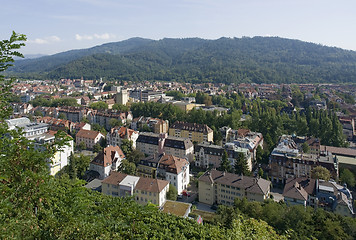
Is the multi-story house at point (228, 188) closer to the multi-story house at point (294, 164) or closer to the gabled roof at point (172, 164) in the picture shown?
the gabled roof at point (172, 164)

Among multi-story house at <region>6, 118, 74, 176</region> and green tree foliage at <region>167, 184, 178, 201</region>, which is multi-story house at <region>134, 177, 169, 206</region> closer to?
green tree foliage at <region>167, 184, 178, 201</region>

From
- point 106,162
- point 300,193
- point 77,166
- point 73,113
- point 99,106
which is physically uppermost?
point 99,106

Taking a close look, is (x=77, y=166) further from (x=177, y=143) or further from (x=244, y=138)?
(x=244, y=138)

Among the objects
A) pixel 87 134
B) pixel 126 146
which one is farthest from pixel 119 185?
pixel 87 134

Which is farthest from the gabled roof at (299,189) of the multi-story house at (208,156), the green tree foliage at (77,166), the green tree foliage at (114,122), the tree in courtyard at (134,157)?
the green tree foliage at (114,122)

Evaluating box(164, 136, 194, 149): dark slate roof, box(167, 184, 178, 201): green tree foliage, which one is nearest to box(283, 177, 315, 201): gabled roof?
box(167, 184, 178, 201): green tree foliage

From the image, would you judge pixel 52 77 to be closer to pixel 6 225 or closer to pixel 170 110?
pixel 170 110
